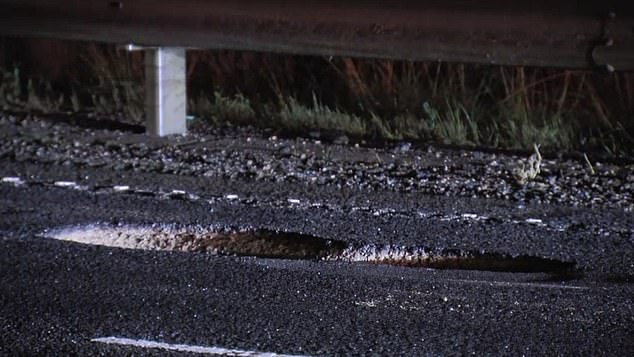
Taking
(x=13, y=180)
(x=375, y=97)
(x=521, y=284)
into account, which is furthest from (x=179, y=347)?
(x=375, y=97)

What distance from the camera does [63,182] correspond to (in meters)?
6.77

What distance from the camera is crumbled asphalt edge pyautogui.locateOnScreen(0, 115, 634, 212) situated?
6.62 metres

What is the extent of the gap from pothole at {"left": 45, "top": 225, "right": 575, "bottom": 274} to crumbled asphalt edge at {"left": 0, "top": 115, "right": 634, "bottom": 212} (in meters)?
1.18

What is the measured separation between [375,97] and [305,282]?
4772 millimetres

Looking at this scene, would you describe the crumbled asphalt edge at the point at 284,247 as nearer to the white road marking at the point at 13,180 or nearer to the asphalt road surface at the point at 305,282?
the asphalt road surface at the point at 305,282

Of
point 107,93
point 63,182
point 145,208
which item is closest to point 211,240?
point 145,208

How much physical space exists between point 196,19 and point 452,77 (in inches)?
94.1

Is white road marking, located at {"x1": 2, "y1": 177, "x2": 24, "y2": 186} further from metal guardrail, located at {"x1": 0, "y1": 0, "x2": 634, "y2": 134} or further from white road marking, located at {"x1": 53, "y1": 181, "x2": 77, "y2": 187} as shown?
metal guardrail, located at {"x1": 0, "y1": 0, "x2": 634, "y2": 134}

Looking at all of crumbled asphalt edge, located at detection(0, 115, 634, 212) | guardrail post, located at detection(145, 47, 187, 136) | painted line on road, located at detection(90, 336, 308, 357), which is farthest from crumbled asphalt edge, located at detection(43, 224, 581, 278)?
guardrail post, located at detection(145, 47, 187, 136)

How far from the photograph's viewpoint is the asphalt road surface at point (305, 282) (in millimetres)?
3957

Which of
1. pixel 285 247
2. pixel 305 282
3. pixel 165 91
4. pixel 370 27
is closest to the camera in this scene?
pixel 305 282

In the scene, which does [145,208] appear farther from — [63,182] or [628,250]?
[628,250]

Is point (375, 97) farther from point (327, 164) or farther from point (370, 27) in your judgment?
point (327, 164)

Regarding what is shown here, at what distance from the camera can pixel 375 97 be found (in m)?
9.30
